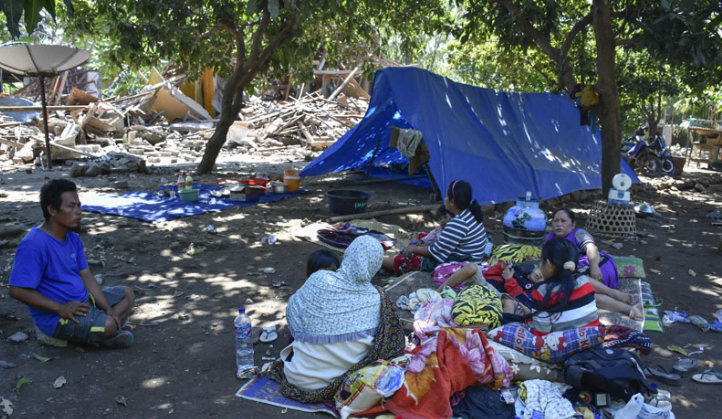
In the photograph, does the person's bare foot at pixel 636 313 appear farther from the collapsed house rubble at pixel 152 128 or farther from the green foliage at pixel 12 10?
the collapsed house rubble at pixel 152 128

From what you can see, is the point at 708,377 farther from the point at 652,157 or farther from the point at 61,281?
the point at 652,157

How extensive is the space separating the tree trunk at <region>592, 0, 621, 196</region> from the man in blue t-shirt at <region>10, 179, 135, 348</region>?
7544 millimetres

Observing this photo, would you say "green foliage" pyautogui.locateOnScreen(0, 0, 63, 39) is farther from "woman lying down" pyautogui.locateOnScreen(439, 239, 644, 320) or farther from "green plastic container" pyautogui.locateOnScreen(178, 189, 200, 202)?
"green plastic container" pyautogui.locateOnScreen(178, 189, 200, 202)

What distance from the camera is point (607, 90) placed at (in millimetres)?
8453

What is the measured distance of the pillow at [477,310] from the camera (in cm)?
357

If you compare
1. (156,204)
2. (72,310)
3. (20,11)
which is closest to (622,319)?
(72,310)

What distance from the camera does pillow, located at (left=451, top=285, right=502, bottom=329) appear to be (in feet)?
11.7

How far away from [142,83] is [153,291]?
62.8 feet

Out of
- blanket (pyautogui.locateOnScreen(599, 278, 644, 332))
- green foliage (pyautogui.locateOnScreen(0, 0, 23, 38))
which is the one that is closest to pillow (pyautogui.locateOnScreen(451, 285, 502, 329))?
blanket (pyautogui.locateOnScreen(599, 278, 644, 332))

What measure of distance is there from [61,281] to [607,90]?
7.82 metres

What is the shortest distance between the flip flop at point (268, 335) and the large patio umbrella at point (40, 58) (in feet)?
29.9

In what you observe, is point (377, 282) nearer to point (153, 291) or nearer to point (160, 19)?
point (153, 291)

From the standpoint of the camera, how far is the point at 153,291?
476cm

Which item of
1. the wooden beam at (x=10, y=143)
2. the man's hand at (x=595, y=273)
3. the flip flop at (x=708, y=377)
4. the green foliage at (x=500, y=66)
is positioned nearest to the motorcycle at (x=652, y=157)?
the green foliage at (x=500, y=66)
